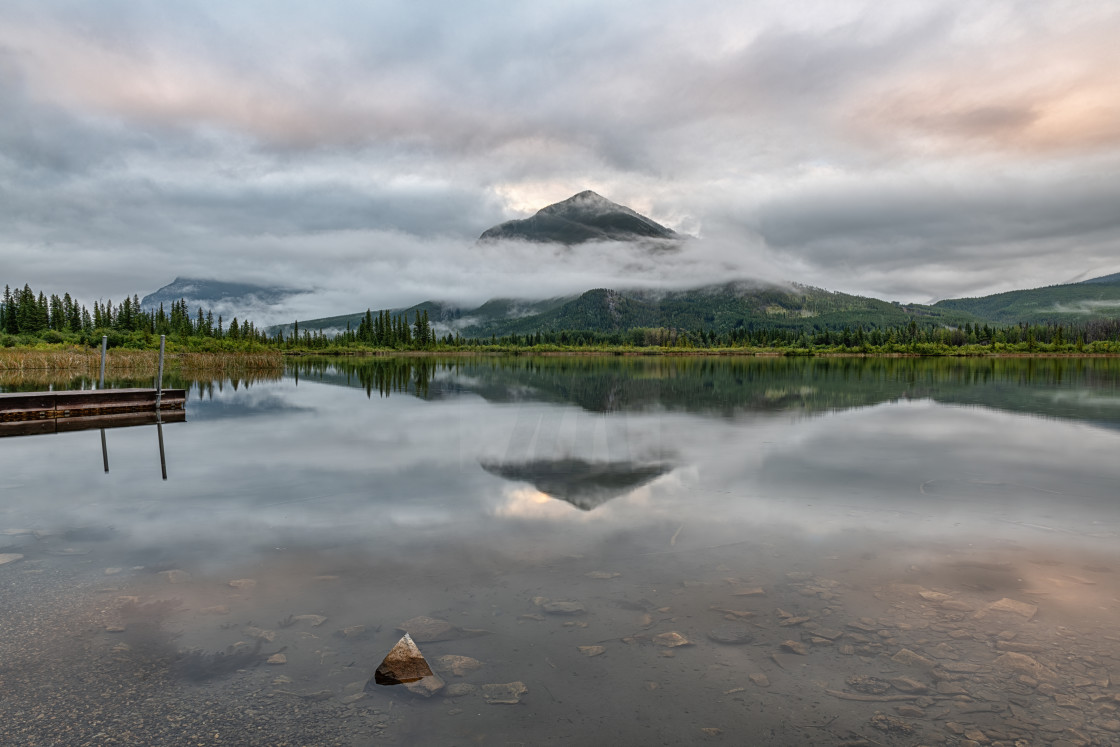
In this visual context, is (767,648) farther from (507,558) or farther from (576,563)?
(507,558)

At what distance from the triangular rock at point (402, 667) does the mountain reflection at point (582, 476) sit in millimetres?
7541

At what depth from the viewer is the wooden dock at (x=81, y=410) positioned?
3050cm

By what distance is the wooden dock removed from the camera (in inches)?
1201

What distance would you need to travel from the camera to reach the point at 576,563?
36.2ft

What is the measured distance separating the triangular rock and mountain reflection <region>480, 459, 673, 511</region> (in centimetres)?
754

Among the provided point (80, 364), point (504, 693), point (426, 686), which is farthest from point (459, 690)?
point (80, 364)

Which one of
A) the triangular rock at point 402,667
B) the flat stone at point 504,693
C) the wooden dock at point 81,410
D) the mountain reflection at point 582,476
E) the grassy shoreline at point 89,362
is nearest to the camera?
the flat stone at point 504,693

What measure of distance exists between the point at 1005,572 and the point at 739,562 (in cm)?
433

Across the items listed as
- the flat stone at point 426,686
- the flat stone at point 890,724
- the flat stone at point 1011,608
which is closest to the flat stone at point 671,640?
the flat stone at point 890,724

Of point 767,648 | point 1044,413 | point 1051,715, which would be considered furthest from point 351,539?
point 1044,413

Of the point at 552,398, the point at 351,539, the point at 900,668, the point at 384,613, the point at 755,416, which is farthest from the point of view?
the point at 552,398

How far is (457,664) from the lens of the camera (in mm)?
7613

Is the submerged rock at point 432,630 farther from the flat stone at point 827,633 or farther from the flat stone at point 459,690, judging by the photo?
the flat stone at point 827,633

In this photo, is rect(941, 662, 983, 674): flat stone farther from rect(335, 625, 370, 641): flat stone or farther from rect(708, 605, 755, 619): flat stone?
rect(335, 625, 370, 641): flat stone
